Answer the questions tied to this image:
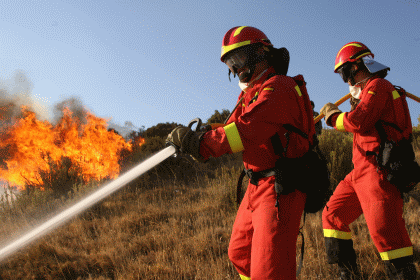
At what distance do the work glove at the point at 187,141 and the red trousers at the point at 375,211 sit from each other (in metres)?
1.96

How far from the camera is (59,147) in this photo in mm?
9750

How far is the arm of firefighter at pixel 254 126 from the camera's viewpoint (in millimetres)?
1898

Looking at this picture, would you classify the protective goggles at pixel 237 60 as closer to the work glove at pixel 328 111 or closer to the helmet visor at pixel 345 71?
the work glove at pixel 328 111

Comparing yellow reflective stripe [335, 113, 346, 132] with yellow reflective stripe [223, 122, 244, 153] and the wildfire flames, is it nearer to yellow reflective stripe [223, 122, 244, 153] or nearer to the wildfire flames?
yellow reflective stripe [223, 122, 244, 153]

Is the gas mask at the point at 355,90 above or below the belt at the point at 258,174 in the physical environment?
above

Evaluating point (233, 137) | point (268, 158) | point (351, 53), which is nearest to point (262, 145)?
point (268, 158)

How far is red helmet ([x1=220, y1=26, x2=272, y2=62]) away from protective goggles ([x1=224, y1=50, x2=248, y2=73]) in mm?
60

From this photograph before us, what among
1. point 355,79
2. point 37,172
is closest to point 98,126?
point 37,172

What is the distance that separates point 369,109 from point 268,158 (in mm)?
1476

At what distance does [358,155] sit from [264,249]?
1899mm

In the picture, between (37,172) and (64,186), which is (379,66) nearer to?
(64,186)

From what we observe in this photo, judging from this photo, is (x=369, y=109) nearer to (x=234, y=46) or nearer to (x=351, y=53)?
(x=351, y=53)

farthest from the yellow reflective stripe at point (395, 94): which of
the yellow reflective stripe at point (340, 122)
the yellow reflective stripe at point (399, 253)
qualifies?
the yellow reflective stripe at point (399, 253)

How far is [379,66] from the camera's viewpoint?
10.3ft
